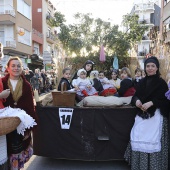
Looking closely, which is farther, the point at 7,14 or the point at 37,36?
the point at 37,36

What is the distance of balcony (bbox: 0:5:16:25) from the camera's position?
23047 millimetres

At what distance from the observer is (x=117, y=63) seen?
9.16 meters

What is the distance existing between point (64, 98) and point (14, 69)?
108 centimetres

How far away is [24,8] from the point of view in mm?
26875

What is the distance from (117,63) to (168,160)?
5817 mm

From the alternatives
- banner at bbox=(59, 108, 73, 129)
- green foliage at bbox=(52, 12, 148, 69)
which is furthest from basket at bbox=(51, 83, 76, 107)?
green foliage at bbox=(52, 12, 148, 69)

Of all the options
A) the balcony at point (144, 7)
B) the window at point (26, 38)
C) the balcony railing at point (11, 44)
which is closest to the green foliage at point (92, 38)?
the balcony railing at point (11, 44)

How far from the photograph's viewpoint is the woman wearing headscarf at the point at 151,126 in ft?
11.6

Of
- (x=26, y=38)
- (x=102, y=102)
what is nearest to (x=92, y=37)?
(x=102, y=102)

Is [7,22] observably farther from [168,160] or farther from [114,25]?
[168,160]

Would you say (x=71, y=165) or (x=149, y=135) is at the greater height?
(x=149, y=135)

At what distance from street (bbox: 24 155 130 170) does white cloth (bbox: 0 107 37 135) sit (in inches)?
58.4

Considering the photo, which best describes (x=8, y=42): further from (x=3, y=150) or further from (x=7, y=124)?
(x=7, y=124)

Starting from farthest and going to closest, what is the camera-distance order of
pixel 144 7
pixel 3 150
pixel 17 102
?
pixel 144 7, pixel 17 102, pixel 3 150
